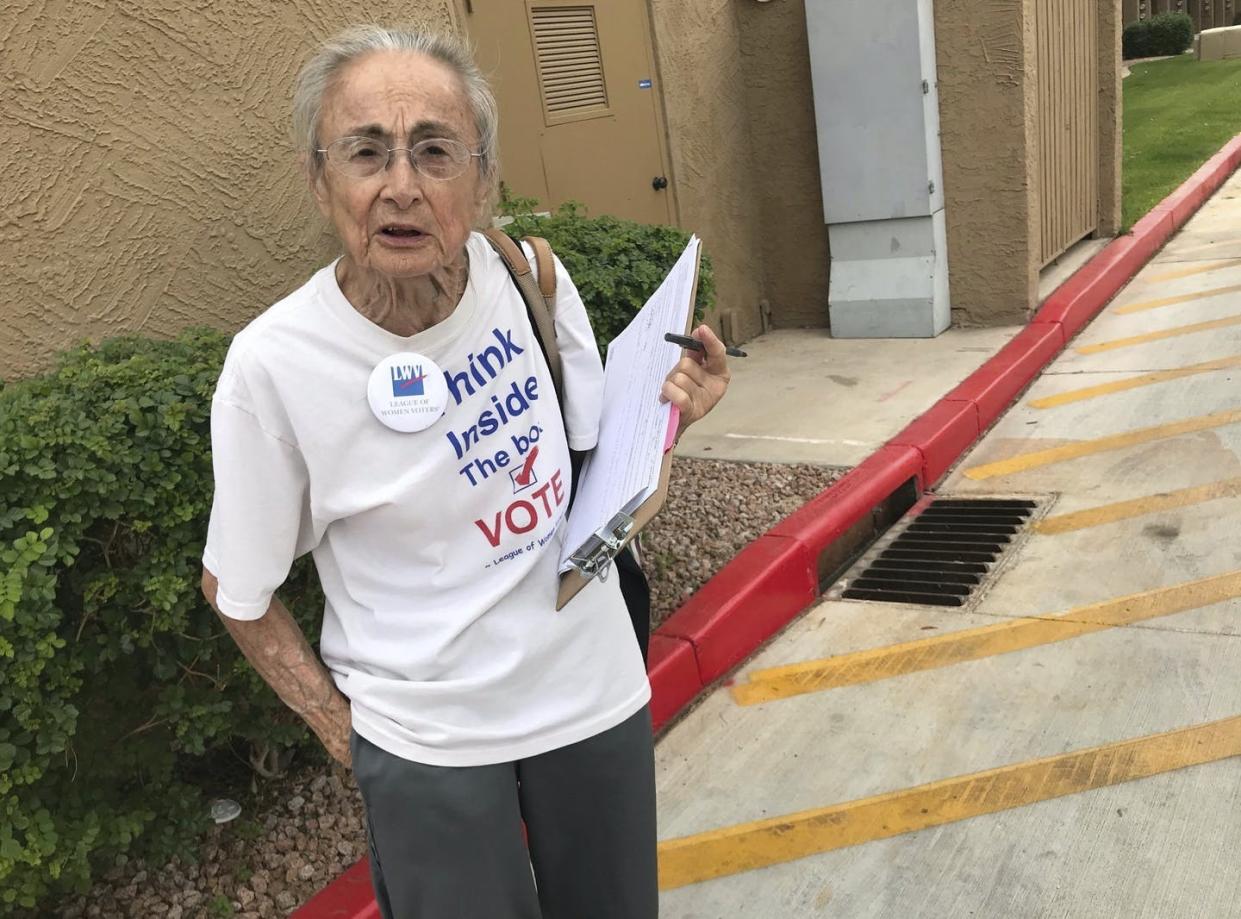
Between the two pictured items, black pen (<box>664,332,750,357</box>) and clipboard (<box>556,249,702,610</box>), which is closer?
clipboard (<box>556,249,702,610</box>)

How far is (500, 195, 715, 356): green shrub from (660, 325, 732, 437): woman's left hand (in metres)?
1.82

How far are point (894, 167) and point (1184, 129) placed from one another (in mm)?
10585

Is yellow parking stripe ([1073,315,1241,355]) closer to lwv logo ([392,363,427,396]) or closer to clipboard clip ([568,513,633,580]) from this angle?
clipboard clip ([568,513,633,580])

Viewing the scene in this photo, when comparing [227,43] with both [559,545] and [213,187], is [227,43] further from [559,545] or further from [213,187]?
[559,545]

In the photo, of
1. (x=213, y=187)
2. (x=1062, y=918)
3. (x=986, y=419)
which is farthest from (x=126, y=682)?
(x=986, y=419)

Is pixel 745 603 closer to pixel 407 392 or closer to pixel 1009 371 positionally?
pixel 407 392

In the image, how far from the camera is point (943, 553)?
462cm

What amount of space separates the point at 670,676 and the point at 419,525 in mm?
2131

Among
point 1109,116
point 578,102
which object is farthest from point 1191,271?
point 578,102

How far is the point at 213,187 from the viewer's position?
350 centimetres

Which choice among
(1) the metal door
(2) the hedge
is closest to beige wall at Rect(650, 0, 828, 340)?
(1) the metal door

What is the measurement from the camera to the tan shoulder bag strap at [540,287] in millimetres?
1873

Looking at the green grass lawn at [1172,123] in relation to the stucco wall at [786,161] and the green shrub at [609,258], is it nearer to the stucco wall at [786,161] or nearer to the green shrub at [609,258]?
the stucco wall at [786,161]

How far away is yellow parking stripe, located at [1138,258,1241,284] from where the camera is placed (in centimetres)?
863
